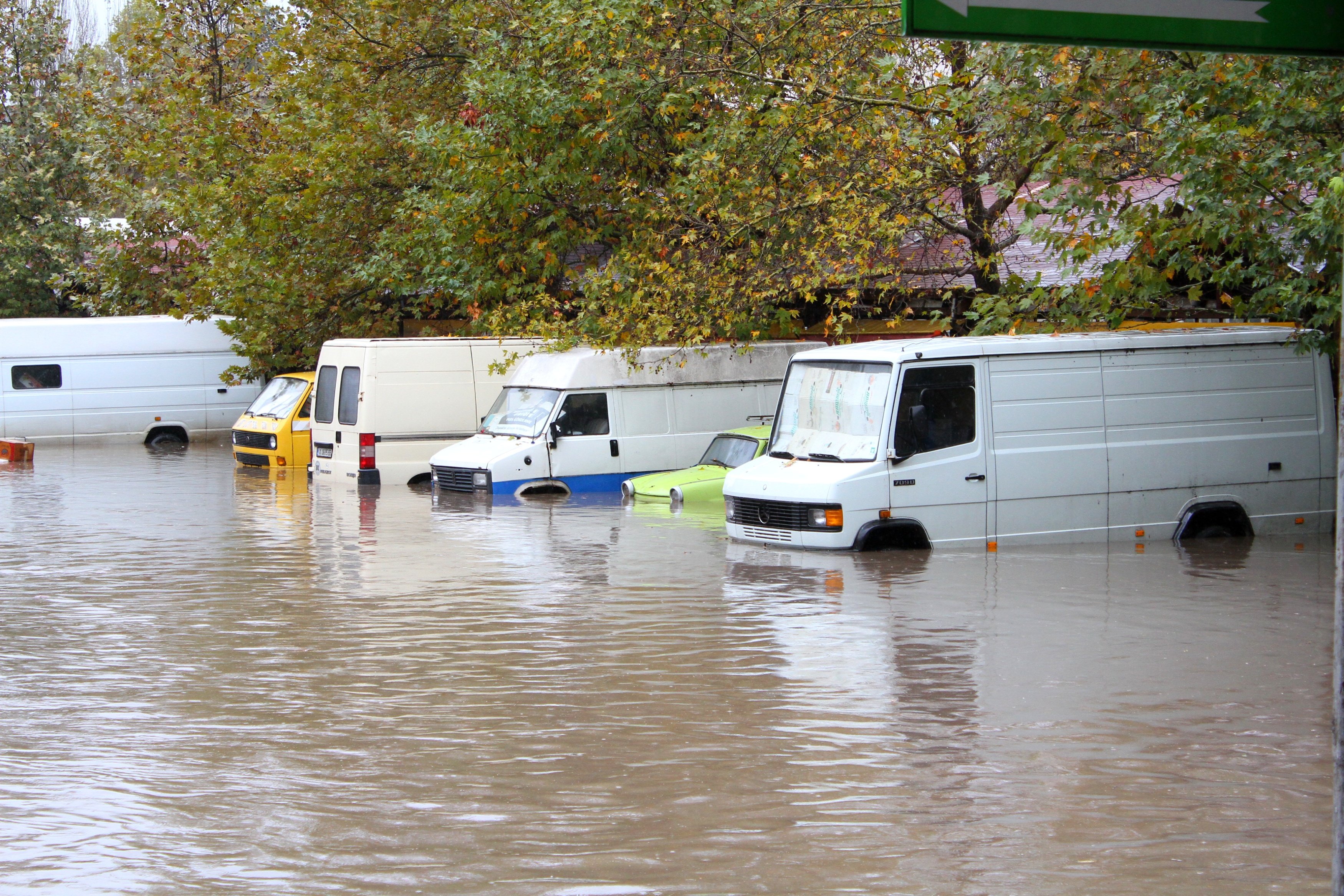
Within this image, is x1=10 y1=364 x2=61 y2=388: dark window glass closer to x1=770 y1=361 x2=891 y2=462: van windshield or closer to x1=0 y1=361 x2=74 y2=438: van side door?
x1=0 y1=361 x2=74 y2=438: van side door

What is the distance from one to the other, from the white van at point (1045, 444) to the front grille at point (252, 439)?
38.2 feet

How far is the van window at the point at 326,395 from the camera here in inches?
827

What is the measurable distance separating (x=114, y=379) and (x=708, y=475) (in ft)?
55.2

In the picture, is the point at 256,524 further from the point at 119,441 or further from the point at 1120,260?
the point at 119,441

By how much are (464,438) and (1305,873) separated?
16495 millimetres

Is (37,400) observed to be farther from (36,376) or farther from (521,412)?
(521,412)

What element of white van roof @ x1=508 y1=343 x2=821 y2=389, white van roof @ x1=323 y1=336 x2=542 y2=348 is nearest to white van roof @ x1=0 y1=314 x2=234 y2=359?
white van roof @ x1=323 y1=336 x2=542 y2=348

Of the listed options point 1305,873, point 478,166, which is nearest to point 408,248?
point 478,166

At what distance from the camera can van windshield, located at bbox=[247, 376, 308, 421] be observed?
77.5 ft

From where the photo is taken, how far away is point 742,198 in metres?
17.9

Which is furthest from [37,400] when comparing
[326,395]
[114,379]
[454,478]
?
[454,478]

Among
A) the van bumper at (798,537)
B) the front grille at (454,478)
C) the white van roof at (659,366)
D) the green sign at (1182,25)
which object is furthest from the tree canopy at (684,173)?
the green sign at (1182,25)

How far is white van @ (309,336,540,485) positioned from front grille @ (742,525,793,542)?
7367 millimetres

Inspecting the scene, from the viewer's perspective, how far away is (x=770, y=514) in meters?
13.6
